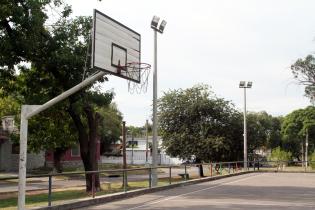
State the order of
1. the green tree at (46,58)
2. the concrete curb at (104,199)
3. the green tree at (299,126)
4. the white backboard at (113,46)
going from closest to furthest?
the white backboard at (113,46) < the concrete curb at (104,199) < the green tree at (46,58) < the green tree at (299,126)

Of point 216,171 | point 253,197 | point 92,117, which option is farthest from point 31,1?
point 216,171

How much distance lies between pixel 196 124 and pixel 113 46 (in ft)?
87.9

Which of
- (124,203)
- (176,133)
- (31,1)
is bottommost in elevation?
(124,203)

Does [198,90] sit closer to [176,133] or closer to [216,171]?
[176,133]

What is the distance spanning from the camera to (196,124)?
4175 cm

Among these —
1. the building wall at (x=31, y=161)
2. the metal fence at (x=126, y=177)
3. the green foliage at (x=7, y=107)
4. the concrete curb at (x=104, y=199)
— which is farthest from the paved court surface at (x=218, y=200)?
the building wall at (x=31, y=161)

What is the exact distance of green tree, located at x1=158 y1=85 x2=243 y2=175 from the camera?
135 feet

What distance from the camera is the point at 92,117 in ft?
80.3

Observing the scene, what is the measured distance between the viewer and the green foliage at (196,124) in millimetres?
41062

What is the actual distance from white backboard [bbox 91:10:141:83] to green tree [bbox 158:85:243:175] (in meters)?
24.2

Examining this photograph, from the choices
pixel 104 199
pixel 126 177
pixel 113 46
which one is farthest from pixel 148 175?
pixel 113 46

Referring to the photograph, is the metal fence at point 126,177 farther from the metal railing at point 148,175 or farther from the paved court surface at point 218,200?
the paved court surface at point 218,200

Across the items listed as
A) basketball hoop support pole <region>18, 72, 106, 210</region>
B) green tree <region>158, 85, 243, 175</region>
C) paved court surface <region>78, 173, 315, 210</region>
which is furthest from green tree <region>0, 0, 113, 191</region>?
green tree <region>158, 85, 243, 175</region>

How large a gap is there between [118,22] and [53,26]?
740cm
